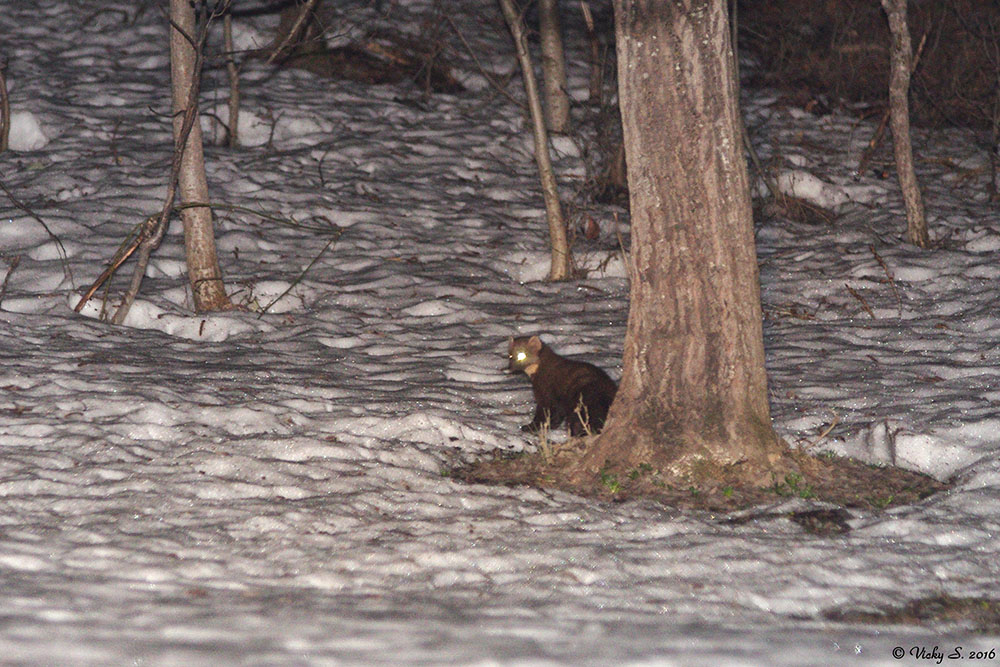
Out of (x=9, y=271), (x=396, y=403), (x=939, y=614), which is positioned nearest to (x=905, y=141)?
(x=396, y=403)

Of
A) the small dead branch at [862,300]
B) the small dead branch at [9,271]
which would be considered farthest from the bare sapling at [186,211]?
the small dead branch at [862,300]

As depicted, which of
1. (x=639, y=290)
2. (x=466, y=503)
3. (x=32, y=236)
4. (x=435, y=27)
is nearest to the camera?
(x=466, y=503)

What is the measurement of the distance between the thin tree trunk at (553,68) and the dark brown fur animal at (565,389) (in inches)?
223

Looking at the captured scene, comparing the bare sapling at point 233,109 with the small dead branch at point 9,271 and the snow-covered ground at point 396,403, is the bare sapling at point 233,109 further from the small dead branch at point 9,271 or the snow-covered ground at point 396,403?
the small dead branch at point 9,271

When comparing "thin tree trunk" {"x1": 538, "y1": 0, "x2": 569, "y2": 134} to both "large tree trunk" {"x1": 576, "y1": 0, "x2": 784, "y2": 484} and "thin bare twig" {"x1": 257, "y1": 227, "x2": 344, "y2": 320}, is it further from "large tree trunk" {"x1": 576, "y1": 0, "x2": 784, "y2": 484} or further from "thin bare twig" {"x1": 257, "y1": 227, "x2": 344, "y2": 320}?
"large tree trunk" {"x1": 576, "y1": 0, "x2": 784, "y2": 484}

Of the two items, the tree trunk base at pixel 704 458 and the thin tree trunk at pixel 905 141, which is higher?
the thin tree trunk at pixel 905 141

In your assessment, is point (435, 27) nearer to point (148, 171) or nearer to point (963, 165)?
point (148, 171)

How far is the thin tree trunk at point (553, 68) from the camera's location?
412 inches

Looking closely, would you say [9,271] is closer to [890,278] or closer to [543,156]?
[543,156]

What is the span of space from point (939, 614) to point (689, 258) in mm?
1941

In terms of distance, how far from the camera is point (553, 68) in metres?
10.8

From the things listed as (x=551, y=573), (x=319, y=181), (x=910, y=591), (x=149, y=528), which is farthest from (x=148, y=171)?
(x=910, y=591)

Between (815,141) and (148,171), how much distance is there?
26.8 ft

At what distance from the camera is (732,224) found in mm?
4465
